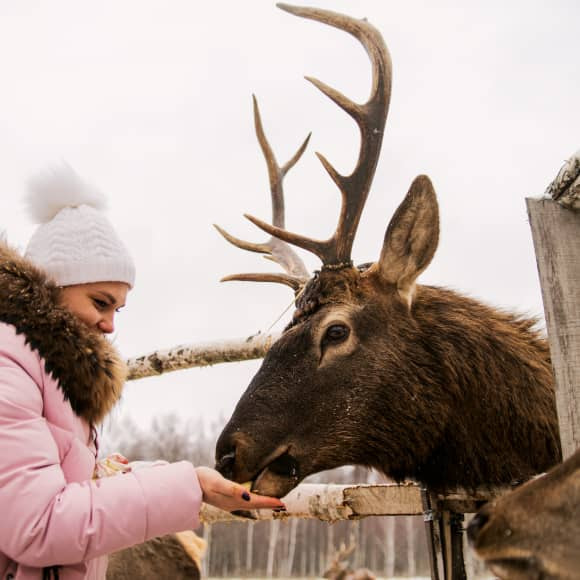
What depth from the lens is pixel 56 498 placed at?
1822 mm

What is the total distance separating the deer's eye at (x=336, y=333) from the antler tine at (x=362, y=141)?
38 centimetres

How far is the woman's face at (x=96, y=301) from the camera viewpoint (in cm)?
242

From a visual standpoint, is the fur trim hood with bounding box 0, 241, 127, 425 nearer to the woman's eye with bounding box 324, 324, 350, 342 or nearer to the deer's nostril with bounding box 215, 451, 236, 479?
the deer's nostril with bounding box 215, 451, 236, 479

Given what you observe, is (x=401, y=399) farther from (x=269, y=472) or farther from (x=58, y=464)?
(x=58, y=464)

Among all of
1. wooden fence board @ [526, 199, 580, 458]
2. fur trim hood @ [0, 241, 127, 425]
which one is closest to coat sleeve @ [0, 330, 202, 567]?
fur trim hood @ [0, 241, 127, 425]

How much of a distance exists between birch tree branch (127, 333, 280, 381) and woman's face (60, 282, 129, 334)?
2.33m

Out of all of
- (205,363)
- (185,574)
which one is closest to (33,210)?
(205,363)

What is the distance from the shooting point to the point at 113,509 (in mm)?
1883

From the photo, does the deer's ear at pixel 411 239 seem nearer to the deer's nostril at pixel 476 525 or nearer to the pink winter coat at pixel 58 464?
the pink winter coat at pixel 58 464

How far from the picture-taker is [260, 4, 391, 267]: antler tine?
3.43 metres

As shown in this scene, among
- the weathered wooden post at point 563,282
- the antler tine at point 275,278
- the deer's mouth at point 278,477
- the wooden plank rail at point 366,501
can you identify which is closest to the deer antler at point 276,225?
the antler tine at point 275,278

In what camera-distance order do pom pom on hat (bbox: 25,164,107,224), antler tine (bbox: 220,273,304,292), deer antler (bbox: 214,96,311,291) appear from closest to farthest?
pom pom on hat (bbox: 25,164,107,224) < antler tine (bbox: 220,273,304,292) < deer antler (bbox: 214,96,311,291)

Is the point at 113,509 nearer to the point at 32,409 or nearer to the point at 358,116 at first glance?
the point at 32,409

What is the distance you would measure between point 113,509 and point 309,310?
156 centimetres
